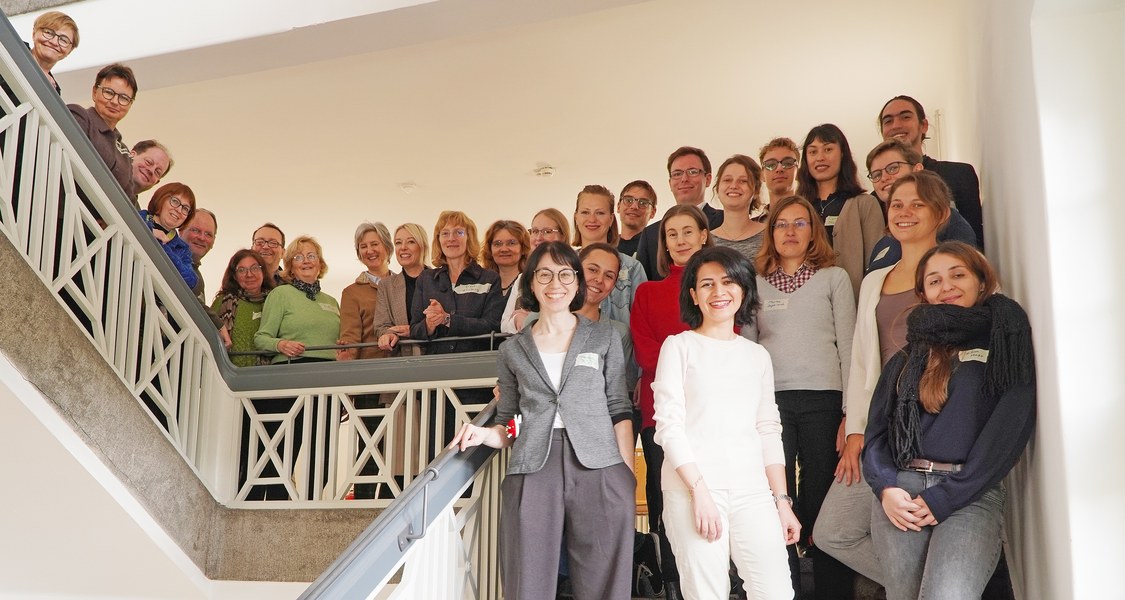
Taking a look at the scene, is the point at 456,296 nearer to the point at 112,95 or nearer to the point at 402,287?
the point at 402,287

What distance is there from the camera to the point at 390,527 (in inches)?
94.3

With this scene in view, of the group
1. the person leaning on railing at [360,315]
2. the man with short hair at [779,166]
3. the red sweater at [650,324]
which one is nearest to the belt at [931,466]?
the red sweater at [650,324]

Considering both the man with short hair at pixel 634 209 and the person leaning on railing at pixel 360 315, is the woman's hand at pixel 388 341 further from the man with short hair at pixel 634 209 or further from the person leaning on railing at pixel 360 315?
the man with short hair at pixel 634 209

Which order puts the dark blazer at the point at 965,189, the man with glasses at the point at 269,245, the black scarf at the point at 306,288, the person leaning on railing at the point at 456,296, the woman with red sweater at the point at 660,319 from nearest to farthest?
the woman with red sweater at the point at 660,319, the dark blazer at the point at 965,189, the person leaning on railing at the point at 456,296, the black scarf at the point at 306,288, the man with glasses at the point at 269,245

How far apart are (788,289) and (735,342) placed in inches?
19.8

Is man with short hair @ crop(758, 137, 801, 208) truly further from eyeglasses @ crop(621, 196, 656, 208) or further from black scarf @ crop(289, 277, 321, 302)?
black scarf @ crop(289, 277, 321, 302)

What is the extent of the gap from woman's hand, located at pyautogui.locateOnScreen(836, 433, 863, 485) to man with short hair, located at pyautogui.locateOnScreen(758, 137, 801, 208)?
5.64 feet

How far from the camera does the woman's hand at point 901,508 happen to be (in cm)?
243

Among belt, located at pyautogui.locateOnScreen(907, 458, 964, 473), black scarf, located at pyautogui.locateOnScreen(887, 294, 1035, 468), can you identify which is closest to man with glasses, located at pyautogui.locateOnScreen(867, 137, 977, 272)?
black scarf, located at pyautogui.locateOnScreen(887, 294, 1035, 468)

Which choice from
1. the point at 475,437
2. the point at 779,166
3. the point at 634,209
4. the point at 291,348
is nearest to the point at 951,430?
the point at 475,437

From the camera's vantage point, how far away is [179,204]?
15.4 feet

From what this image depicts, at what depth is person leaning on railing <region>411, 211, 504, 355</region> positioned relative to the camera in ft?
14.6

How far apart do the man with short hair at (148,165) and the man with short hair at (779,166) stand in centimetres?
295

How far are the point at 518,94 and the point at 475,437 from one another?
183 inches
